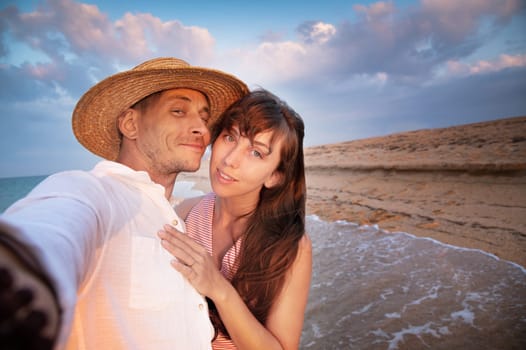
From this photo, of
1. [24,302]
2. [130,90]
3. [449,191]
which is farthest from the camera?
[449,191]

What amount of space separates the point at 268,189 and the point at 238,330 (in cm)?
134

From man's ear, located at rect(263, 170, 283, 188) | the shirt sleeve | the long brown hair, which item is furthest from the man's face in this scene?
the shirt sleeve

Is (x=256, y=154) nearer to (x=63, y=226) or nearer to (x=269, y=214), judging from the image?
(x=269, y=214)

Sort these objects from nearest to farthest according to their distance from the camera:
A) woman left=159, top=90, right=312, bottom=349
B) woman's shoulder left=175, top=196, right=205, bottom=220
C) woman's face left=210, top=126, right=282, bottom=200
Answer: woman left=159, top=90, right=312, bottom=349
woman's face left=210, top=126, right=282, bottom=200
woman's shoulder left=175, top=196, right=205, bottom=220

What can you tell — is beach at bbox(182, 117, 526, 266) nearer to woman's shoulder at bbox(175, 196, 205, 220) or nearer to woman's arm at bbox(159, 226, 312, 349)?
woman's arm at bbox(159, 226, 312, 349)

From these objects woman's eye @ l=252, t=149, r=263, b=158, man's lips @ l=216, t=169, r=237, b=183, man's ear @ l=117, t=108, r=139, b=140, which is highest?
man's ear @ l=117, t=108, r=139, b=140

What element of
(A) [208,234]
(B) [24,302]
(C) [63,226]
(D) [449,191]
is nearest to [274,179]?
(A) [208,234]

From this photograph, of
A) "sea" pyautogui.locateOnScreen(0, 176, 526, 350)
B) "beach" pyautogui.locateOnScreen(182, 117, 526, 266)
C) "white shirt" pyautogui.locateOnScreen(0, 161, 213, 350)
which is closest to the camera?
"white shirt" pyautogui.locateOnScreen(0, 161, 213, 350)

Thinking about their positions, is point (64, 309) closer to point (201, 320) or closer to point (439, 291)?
point (201, 320)

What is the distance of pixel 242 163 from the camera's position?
231cm

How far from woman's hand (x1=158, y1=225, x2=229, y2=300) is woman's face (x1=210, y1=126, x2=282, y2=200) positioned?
0.94 metres

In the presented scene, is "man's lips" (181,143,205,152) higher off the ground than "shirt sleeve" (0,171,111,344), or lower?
higher

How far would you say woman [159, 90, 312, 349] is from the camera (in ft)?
5.27

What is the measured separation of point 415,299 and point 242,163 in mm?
3077
